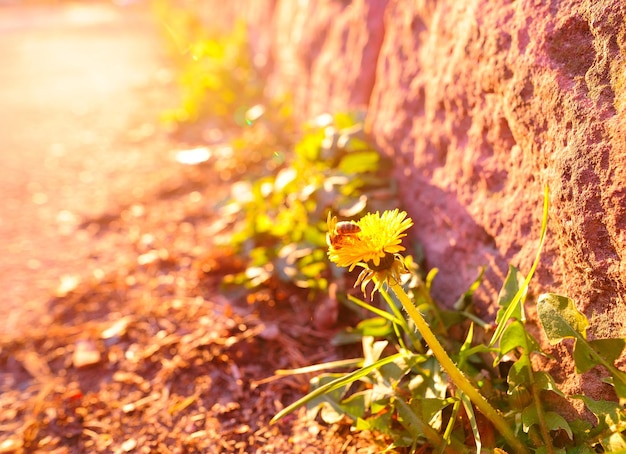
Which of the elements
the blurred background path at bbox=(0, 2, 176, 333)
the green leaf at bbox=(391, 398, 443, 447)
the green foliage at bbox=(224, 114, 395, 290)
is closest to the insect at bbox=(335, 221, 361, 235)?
the green leaf at bbox=(391, 398, 443, 447)

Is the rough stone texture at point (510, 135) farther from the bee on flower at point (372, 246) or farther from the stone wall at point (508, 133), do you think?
the bee on flower at point (372, 246)

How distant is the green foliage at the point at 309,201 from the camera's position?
2.28 m

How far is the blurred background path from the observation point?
3.11m

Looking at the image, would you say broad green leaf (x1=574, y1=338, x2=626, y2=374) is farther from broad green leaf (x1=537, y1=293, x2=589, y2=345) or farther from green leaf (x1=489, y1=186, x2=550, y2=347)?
green leaf (x1=489, y1=186, x2=550, y2=347)

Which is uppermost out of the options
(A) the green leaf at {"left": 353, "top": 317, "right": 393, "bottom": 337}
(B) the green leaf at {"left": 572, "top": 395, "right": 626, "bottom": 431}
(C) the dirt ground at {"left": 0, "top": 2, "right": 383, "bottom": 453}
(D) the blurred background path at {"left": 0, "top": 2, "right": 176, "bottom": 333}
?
(B) the green leaf at {"left": 572, "top": 395, "right": 626, "bottom": 431}

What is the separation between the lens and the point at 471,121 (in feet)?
6.37

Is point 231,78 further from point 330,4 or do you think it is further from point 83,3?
point 83,3

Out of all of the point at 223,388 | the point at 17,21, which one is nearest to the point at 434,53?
the point at 223,388

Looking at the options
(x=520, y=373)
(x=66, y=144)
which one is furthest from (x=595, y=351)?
(x=66, y=144)

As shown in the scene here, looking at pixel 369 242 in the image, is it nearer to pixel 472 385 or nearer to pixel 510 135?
pixel 472 385

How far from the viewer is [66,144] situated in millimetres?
4719

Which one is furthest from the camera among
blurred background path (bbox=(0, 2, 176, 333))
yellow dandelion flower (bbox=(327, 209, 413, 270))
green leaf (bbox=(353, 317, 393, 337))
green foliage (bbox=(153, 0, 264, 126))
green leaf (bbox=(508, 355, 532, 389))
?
green foliage (bbox=(153, 0, 264, 126))

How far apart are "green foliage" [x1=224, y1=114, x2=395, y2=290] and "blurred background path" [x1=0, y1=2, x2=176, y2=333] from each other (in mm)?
860

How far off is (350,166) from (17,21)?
1002 centimetres
